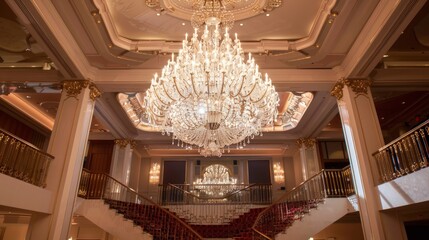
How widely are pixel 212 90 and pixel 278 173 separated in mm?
11334

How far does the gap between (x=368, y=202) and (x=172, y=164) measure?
11188 mm

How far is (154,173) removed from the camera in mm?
15375

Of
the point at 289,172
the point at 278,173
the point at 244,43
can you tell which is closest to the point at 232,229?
the point at 278,173

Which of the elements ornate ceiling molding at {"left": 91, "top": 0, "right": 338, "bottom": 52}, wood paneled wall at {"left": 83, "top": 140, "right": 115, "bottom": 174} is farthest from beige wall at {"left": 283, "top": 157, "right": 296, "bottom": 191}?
ornate ceiling molding at {"left": 91, "top": 0, "right": 338, "bottom": 52}

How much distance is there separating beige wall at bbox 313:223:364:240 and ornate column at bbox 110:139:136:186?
7.95 meters

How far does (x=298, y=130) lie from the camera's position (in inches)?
494

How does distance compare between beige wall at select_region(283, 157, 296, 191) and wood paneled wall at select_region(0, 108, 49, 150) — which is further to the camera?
beige wall at select_region(283, 157, 296, 191)

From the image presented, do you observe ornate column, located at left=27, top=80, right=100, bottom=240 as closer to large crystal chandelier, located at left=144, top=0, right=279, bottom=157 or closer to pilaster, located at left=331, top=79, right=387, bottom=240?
large crystal chandelier, located at left=144, top=0, right=279, bottom=157

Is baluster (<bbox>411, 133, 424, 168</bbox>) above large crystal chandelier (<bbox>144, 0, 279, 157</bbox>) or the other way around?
the other way around

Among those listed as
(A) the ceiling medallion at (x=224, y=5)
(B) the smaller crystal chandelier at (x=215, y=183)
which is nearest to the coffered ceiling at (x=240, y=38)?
(A) the ceiling medallion at (x=224, y=5)

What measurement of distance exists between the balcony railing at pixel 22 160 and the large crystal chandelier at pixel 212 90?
2.55 metres

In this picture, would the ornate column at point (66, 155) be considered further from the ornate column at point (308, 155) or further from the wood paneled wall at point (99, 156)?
the ornate column at point (308, 155)

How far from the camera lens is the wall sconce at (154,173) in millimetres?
15172

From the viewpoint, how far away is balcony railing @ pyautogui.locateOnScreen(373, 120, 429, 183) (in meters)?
5.01
